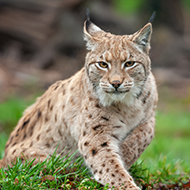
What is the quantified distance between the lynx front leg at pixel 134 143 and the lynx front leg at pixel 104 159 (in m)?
0.16

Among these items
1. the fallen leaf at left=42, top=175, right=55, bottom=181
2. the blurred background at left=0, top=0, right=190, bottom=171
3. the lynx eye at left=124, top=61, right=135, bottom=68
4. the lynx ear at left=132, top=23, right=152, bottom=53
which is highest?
the blurred background at left=0, top=0, right=190, bottom=171

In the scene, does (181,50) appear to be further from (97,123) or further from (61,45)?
(97,123)

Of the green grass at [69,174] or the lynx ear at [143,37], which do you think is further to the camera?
the lynx ear at [143,37]

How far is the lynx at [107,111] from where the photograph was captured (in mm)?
4441

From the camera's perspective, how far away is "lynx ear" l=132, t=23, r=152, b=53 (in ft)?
14.9

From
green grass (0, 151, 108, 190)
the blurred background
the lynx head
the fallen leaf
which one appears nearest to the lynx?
the lynx head

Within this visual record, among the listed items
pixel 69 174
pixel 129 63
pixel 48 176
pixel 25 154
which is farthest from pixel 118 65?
pixel 25 154

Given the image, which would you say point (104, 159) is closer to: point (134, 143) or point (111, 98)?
point (134, 143)

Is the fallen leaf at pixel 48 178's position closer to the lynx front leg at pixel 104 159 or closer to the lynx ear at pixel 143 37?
the lynx front leg at pixel 104 159

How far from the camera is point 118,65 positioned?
4434 mm

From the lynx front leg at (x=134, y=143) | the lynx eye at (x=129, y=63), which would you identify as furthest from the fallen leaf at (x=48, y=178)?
the lynx eye at (x=129, y=63)

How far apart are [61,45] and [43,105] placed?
9726mm

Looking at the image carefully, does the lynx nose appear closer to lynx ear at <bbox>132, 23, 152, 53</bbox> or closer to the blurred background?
lynx ear at <bbox>132, 23, 152, 53</bbox>

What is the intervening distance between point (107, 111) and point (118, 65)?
0.66 meters
